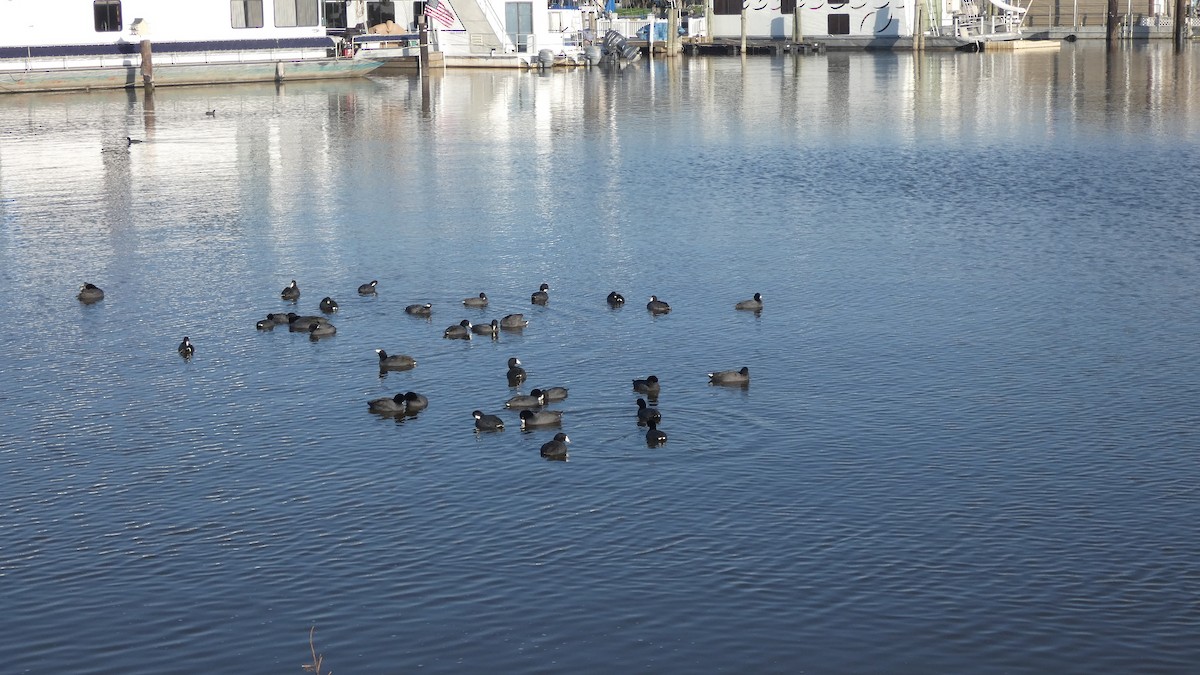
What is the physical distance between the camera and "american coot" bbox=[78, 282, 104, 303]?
89.5ft

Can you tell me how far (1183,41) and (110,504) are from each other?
10040 centimetres

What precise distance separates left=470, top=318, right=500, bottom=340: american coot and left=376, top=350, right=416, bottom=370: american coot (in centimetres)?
211

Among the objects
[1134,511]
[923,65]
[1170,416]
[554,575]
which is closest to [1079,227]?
[1170,416]

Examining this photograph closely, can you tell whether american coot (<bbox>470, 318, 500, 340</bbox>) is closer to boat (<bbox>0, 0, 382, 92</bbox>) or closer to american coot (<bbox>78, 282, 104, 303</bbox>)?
american coot (<bbox>78, 282, 104, 303</bbox>)

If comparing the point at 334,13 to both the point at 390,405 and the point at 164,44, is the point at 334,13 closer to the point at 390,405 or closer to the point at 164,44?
the point at 164,44

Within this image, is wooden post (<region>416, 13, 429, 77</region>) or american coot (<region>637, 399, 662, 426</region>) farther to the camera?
wooden post (<region>416, 13, 429, 77</region>)

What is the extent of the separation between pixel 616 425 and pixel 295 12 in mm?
60559

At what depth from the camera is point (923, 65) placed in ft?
290

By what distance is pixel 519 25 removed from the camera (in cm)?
8819

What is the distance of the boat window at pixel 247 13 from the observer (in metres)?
74.4

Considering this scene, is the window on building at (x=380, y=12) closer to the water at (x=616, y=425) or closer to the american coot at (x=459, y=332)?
the water at (x=616, y=425)

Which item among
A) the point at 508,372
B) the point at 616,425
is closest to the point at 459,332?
the point at 508,372

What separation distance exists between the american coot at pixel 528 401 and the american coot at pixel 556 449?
1737mm

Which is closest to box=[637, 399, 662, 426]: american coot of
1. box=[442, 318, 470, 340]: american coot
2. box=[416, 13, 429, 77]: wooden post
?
box=[442, 318, 470, 340]: american coot
